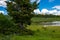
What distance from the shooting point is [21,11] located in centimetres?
2950

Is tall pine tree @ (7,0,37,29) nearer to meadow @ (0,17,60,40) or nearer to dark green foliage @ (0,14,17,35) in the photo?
dark green foliage @ (0,14,17,35)

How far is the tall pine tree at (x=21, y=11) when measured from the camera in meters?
29.5

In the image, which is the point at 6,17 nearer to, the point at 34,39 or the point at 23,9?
the point at 23,9

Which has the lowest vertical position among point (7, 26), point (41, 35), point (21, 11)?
point (41, 35)

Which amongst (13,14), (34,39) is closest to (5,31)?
(13,14)

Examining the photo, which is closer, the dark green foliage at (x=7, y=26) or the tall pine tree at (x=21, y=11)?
the dark green foliage at (x=7, y=26)

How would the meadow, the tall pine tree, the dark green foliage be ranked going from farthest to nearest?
1. the tall pine tree
2. the dark green foliage
3. the meadow

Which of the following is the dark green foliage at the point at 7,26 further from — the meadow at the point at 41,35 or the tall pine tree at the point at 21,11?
the meadow at the point at 41,35

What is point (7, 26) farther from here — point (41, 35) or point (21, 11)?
point (41, 35)

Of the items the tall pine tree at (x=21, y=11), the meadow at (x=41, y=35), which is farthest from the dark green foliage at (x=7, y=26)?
the meadow at (x=41, y=35)

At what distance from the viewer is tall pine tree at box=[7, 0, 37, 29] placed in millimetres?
29484

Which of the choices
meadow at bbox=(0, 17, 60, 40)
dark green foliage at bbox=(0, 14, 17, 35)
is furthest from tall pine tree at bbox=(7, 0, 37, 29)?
meadow at bbox=(0, 17, 60, 40)

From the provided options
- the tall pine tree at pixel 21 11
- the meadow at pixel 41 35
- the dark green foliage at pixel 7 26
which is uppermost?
the tall pine tree at pixel 21 11

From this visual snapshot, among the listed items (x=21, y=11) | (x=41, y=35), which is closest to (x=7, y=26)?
(x=21, y=11)
